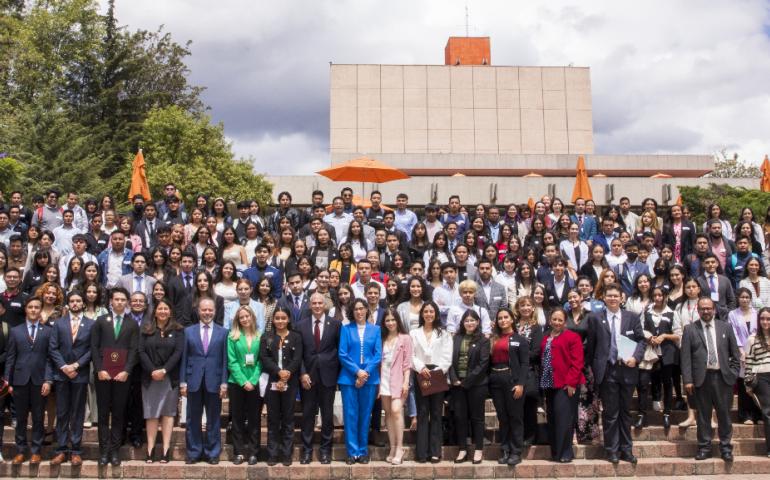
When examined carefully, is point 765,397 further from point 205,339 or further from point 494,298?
point 205,339

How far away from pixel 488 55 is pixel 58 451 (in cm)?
4954

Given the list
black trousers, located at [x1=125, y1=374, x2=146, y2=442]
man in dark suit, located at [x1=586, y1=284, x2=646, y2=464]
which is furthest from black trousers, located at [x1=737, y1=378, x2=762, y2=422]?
black trousers, located at [x1=125, y1=374, x2=146, y2=442]

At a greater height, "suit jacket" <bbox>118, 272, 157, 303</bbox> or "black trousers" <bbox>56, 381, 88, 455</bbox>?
"suit jacket" <bbox>118, 272, 157, 303</bbox>

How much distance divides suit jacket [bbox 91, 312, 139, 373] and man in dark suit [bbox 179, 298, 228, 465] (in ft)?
1.85

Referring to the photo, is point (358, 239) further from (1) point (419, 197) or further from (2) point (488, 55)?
(2) point (488, 55)

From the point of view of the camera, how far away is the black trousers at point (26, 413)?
762 cm

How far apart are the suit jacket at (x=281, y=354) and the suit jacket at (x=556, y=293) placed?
3.75 meters

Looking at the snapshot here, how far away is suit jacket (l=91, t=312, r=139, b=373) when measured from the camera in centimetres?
752

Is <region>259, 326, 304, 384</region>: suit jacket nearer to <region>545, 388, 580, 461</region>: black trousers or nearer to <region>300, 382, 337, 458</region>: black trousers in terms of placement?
<region>300, 382, 337, 458</region>: black trousers

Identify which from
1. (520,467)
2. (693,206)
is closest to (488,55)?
A: (693,206)

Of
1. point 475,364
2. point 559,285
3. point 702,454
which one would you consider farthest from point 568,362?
point 559,285

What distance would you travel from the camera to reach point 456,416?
7898 mm

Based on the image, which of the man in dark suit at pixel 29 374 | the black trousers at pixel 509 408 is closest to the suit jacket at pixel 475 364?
the black trousers at pixel 509 408

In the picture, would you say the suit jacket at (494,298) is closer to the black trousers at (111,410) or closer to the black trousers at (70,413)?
the black trousers at (111,410)
